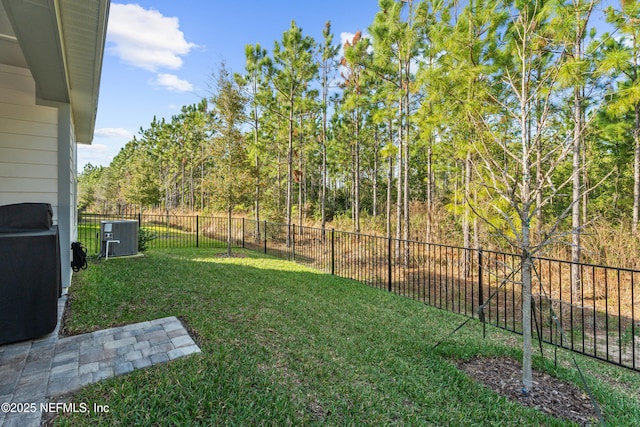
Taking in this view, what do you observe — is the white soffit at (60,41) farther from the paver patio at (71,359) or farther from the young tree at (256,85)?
the young tree at (256,85)

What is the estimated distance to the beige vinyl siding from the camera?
3514 mm

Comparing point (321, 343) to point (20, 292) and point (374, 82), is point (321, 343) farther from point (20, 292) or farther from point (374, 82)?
point (374, 82)

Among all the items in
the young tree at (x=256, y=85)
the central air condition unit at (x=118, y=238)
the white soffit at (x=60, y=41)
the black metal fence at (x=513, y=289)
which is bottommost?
the black metal fence at (x=513, y=289)

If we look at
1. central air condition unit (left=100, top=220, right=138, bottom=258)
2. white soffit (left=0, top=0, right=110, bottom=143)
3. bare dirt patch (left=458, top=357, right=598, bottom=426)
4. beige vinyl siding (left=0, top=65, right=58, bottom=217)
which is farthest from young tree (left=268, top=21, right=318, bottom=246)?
bare dirt patch (left=458, top=357, right=598, bottom=426)

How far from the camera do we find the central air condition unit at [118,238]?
6646mm

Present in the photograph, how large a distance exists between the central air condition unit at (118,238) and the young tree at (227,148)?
7.76 feet

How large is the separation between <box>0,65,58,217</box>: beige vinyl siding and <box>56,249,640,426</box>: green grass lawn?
150 centimetres

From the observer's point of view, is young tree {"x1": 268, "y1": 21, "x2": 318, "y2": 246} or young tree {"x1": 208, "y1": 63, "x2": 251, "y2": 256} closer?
young tree {"x1": 208, "y1": 63, "x2": 251, "y2": 256}

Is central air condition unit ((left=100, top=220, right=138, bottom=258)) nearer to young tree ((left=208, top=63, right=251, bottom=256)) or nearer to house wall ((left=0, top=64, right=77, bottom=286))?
young tree ((left=208, top=63, right=251, bottom=256))

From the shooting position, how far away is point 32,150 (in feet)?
12.1

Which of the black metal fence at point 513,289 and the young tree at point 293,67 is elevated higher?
the young tree at point 293,67

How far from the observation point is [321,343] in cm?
304

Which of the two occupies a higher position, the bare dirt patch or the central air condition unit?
the central air condition unit

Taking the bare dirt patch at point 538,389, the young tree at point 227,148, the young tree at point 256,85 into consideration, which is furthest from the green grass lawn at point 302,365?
the young tree at point 256,85
